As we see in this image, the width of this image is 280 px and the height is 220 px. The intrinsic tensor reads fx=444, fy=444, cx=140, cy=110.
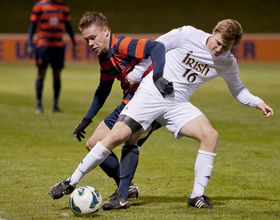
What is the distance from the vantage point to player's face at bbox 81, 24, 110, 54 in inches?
144

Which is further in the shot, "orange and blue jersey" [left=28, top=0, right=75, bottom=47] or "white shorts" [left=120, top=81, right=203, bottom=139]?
"orange and blue jersey" [left=28, top=0, right=75, bottom=47]

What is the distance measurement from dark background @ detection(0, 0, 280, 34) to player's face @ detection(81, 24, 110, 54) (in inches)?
1028

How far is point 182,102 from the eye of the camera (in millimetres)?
3645

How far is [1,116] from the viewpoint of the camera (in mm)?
8500

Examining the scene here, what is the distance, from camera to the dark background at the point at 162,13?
98.3 feet

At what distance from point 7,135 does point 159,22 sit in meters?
24.9

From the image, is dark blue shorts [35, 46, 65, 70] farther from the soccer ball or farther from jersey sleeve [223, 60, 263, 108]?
the soccer ball

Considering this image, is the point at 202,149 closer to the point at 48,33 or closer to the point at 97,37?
the point at 97,37

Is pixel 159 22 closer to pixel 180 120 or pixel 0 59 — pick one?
pixel 0 59

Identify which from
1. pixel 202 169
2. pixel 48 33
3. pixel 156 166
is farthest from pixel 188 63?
pixel 48 33

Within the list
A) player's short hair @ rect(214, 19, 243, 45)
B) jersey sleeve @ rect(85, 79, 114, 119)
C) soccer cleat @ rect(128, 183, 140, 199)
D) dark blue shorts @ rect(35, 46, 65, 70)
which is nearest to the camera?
player's short hair @ rect(214, 19, 243, 45)

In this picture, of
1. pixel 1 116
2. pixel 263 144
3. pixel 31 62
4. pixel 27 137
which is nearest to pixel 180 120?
pixel 263 144

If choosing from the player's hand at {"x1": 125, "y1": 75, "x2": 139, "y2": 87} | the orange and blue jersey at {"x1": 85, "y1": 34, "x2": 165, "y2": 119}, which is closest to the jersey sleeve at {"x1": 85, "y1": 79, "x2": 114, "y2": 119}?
the orange and blue jersey at {"x1": 85, "y1": 34, "x2": 165, "y2": 119}

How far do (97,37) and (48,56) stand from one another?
5351 mm
